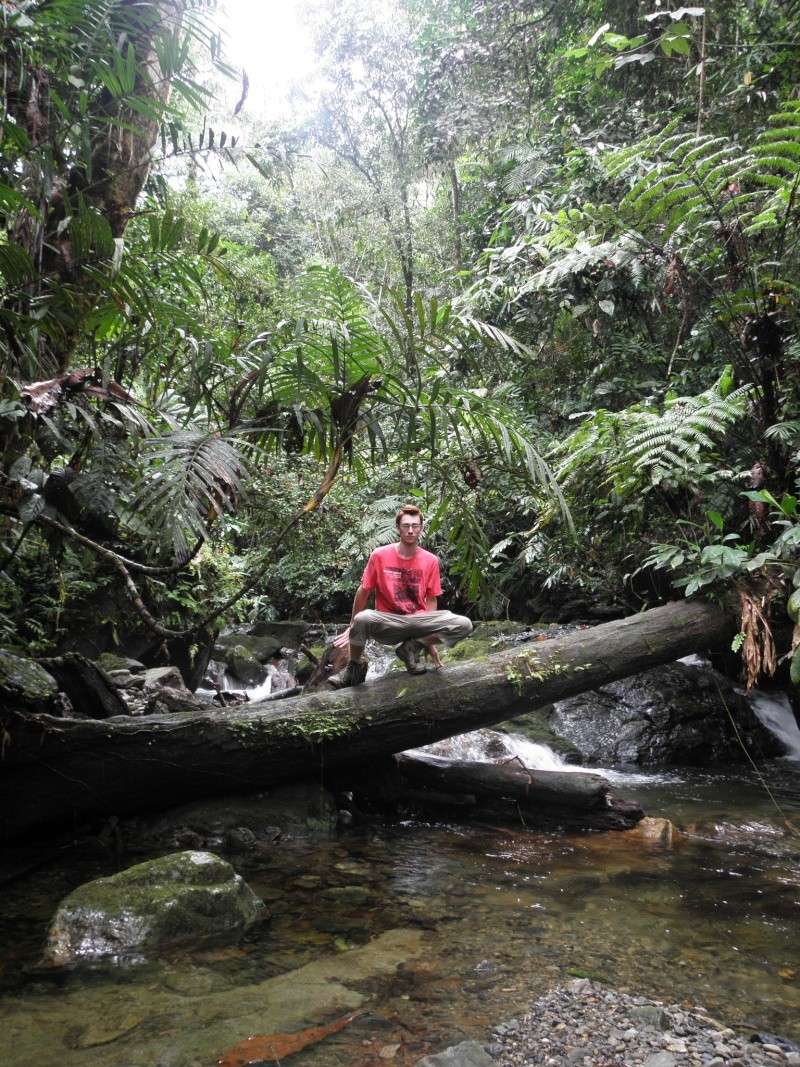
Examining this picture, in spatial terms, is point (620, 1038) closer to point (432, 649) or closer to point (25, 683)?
point (432, 649)

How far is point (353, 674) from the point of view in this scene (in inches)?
217

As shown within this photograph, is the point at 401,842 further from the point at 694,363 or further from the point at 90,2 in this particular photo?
the point at 694,363

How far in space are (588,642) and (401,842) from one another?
2.04m

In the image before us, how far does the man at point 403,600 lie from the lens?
516 centimetres

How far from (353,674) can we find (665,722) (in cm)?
433

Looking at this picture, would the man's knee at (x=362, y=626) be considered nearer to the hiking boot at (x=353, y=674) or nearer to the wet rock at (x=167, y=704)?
the hiking boot at (x=353, y=674)

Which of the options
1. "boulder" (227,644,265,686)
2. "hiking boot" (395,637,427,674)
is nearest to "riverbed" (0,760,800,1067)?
"hiking boot" (395,637,427,674)

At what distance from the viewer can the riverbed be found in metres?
2.83

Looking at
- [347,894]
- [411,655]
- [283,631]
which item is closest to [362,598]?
[411,655]

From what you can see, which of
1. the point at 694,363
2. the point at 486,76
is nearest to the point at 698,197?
the point at 694,363

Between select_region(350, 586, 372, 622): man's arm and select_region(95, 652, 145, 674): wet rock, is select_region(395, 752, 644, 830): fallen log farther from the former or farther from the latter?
select_region(95, 652, 145, 674): wet rock

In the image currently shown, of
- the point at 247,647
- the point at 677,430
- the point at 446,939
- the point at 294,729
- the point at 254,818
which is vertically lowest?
the point at 446,939

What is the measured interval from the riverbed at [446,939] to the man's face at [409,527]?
2.10 m

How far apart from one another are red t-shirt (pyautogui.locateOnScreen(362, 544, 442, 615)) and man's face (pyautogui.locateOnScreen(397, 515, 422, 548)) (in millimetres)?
171
